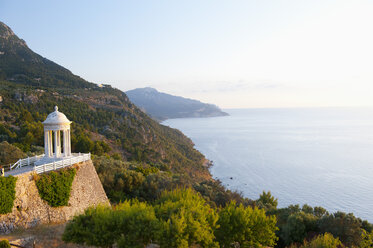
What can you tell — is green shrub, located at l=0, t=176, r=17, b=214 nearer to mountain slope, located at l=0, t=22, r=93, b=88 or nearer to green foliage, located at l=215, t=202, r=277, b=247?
green foliage, located at l=215, t=202, r=277, b=247

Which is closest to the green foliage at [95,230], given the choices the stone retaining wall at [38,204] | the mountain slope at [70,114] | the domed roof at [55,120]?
the stone retaining wall at [38,204]

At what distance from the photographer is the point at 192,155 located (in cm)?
7038

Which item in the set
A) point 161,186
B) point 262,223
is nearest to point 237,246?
point 262,223

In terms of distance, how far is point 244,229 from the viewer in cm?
1192

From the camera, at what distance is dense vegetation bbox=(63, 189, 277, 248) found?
1027 centimetres

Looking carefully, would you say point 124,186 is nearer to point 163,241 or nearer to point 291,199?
point 163,241

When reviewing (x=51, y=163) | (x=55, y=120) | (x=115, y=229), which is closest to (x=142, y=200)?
(x=51, y=163)

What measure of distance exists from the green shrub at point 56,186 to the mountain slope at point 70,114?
626 inches

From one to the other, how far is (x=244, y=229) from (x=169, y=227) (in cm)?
391

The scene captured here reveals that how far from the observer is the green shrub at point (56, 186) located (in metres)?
13.1

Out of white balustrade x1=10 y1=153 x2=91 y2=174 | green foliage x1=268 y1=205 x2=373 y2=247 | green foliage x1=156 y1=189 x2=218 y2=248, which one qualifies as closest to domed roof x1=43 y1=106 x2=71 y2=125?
white balustrade x1=10 y1=153 x2=91 y2=174

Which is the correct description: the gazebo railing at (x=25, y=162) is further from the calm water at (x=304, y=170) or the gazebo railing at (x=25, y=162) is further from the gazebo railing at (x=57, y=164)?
the calm water at (x=304, y=170)

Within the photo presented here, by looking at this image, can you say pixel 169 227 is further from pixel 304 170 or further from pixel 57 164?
pixel 304 170

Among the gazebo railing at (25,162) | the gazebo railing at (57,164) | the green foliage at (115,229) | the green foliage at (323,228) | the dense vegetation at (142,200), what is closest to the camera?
the green foliage at (115,229)
